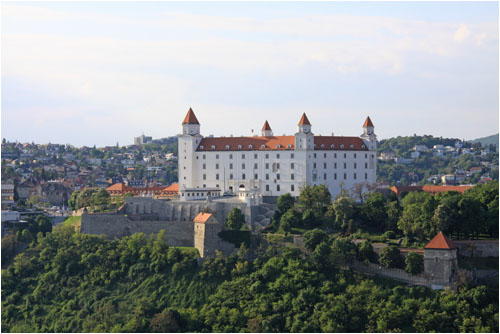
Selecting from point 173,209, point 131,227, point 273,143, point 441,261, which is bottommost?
point 441,261

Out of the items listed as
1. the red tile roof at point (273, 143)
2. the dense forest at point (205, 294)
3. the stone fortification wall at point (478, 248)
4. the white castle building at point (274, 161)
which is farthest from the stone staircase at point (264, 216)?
the stone fortification wall at point (478, 248)

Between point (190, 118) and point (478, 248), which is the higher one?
point (190, 118)

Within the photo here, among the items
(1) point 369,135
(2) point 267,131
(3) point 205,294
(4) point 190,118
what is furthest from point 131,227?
(1) point 369,135

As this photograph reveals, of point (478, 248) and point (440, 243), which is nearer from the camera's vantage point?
point (440, 243)

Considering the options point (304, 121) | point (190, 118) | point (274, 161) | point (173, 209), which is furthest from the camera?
point (190, 118)

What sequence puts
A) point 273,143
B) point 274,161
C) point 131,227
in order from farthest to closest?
point 273,143 < point 274,161 < point 131,227

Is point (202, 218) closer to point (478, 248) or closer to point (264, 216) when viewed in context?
point (264, 216)

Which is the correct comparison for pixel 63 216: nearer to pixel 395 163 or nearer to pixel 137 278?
pixel 137 278
